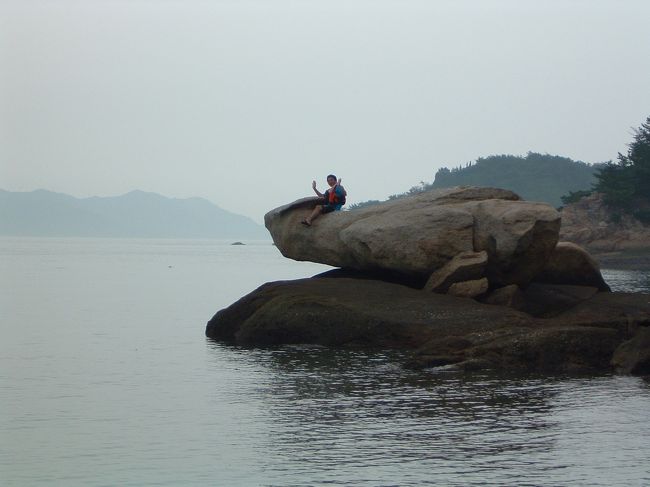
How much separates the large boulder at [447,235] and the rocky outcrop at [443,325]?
40.7 inches

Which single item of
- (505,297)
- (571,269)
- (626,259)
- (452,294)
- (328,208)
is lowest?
(505,297)

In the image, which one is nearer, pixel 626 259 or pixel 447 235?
pixel 447 235

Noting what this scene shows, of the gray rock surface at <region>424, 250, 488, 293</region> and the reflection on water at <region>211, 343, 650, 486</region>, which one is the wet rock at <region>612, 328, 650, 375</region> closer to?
the reflection on water at <region>211, 343, 650, 486</region>

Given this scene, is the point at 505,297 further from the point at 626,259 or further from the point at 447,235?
the point at 626,259

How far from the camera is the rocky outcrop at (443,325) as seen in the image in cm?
2188

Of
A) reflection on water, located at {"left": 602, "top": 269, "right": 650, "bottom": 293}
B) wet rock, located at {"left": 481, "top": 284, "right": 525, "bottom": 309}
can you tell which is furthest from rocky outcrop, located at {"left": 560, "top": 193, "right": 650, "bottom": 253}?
wet rock, located at {"left": 481, "top": 284, "right": 525, "bottom": 309}

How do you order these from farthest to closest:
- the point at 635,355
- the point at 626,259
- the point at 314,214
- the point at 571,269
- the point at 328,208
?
the point at 626,259 < the point at 328,208 < the point at 571,269 < the point at 314,214 < the point at 635,355

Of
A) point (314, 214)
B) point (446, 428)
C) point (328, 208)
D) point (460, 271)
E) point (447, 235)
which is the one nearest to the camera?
point (446, 428)

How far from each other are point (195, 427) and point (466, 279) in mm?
12594

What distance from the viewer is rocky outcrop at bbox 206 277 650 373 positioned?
21.9 meters

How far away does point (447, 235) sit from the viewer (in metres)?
27.7

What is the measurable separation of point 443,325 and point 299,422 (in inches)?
342

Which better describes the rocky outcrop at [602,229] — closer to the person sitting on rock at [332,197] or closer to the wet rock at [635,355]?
the person sitting on rock at [332,197]

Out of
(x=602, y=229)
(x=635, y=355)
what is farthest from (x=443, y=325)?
(x=602, y=229)
